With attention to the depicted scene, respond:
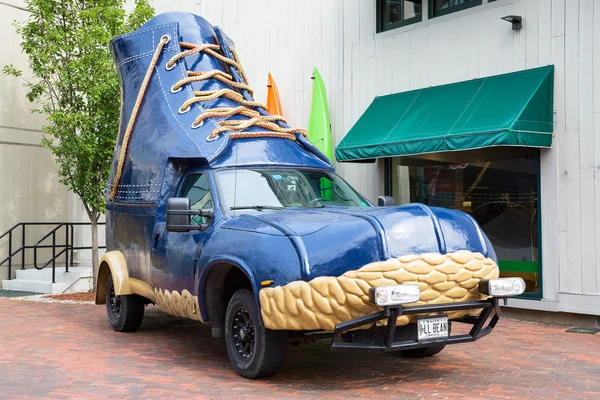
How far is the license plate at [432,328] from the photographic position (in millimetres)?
6242

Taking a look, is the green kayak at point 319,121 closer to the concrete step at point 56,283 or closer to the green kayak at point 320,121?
the green kayak at point 320,121

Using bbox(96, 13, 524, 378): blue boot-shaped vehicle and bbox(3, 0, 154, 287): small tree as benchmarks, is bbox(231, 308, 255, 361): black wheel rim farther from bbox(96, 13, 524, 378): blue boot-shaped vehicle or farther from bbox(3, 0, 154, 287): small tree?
bbox(3, 0, 154, 287): small tree

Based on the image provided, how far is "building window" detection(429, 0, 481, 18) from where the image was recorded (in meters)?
11.8

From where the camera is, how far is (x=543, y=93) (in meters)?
10.4

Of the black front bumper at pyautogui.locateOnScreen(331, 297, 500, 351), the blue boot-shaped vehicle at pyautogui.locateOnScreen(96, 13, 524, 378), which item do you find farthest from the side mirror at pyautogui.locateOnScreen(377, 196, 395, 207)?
the black front bumper at pyautogui.locateOnScreen(331, 297, 500, 351)

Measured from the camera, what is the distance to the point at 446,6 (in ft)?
40.1

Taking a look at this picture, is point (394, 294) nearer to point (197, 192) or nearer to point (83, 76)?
point (197, 192)

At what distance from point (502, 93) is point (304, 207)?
4.56 meters

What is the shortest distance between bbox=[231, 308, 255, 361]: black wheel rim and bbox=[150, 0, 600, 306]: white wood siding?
542cm

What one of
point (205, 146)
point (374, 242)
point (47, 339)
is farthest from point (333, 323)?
point (47, 339)

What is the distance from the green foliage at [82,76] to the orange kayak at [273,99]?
2888 mm

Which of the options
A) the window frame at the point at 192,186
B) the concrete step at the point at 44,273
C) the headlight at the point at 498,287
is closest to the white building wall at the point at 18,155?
the concrete step at the point at 44,273

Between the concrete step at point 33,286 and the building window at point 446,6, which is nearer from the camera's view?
the building window at point 446,6

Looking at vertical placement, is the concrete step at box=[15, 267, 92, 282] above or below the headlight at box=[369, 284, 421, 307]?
below
